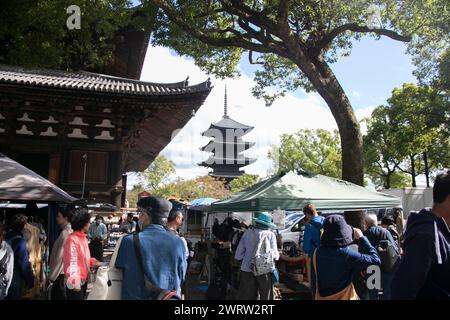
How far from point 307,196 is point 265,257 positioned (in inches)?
49.0

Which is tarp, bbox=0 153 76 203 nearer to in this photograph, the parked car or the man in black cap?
the man in black cap

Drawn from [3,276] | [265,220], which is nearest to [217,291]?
[265,220]

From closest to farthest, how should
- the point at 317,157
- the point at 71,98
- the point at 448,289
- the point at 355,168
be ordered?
the point at 448,289 < the point at 355,168 < the point at 71,98 < the point at 317,157

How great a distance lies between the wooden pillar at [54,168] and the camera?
9.05 m

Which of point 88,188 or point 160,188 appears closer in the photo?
point 88,188

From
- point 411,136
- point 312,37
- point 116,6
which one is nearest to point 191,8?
point 116,6

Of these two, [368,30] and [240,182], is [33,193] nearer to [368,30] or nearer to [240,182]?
[368,30]

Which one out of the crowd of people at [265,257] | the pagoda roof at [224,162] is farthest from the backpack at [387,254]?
the pagoda roof at [224,162]

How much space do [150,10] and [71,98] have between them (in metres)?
3.02

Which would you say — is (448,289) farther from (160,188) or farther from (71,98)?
(160,188)

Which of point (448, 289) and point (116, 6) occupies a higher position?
point (116, 6)

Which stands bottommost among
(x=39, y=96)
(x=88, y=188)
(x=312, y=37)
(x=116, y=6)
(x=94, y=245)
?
(x=94, y=245)

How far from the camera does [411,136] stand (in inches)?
862

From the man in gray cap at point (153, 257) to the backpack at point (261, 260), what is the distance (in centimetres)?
290
